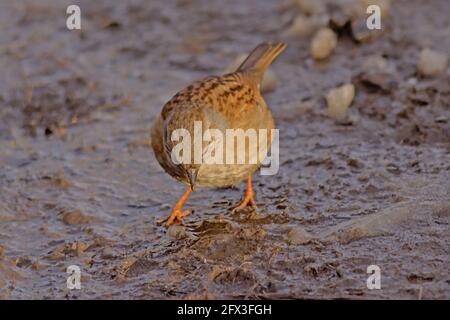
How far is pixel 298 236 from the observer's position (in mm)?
6129

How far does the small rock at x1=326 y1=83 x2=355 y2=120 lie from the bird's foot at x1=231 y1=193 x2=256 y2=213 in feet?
5.08

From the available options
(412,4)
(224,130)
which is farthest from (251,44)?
(224,130)

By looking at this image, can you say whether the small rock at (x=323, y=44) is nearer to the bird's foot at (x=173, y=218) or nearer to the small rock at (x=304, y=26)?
the small rock at (x=304, y=26)

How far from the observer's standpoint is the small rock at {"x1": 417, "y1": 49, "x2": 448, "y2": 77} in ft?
27.7

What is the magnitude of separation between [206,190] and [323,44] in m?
2.58

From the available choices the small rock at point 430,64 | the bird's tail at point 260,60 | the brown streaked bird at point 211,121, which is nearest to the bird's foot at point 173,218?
the brown streaked bird at point 211,121

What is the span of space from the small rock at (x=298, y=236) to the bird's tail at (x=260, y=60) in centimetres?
179

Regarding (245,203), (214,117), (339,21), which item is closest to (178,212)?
(245,203)

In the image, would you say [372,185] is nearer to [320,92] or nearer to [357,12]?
[320,92]

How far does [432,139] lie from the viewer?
7426 mm

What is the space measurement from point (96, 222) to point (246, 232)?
1138 mm

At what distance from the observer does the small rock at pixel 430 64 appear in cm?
843

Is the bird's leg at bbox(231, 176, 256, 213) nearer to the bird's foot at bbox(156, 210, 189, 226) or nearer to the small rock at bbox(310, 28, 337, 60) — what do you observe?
the bird's foot at bbox(156, 210, 189, 226)

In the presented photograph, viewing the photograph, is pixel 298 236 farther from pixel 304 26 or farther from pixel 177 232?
pixel 304 26
